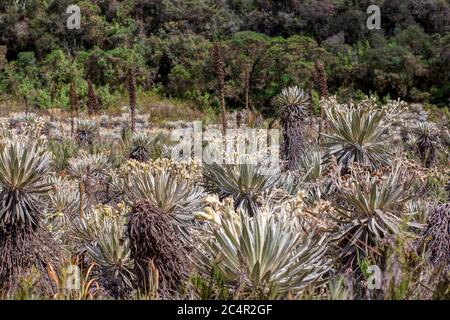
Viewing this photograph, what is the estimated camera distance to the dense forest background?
99.8 ft

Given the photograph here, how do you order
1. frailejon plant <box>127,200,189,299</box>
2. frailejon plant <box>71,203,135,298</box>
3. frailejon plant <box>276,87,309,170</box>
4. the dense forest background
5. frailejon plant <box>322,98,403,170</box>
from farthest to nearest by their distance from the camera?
the dense forest background → frailejon plant <box>276,87,309,170</box> → frailejon plant <box>322,98,403,170</box> → frailejon plant <box>71,203,135,298</box> → frailejon plant <box>127,200,189,299</box>

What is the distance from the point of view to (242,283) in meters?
2.83

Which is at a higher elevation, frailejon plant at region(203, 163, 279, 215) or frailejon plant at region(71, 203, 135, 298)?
frailejon plant at region(203, 163, 279, 215)

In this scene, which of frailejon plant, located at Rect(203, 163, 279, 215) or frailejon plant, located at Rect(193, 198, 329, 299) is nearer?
frailejon plant, located at Rect(193, 198, 329, 299)

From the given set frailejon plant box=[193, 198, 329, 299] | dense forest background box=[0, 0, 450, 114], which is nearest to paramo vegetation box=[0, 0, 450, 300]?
frailejon plant box=[193, 198, 329, 299]

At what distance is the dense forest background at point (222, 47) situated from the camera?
99.8ft

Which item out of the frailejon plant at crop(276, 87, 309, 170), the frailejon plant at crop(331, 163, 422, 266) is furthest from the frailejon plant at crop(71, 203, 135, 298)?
the frailejon plant at crop(276, 87, 309, 170)
